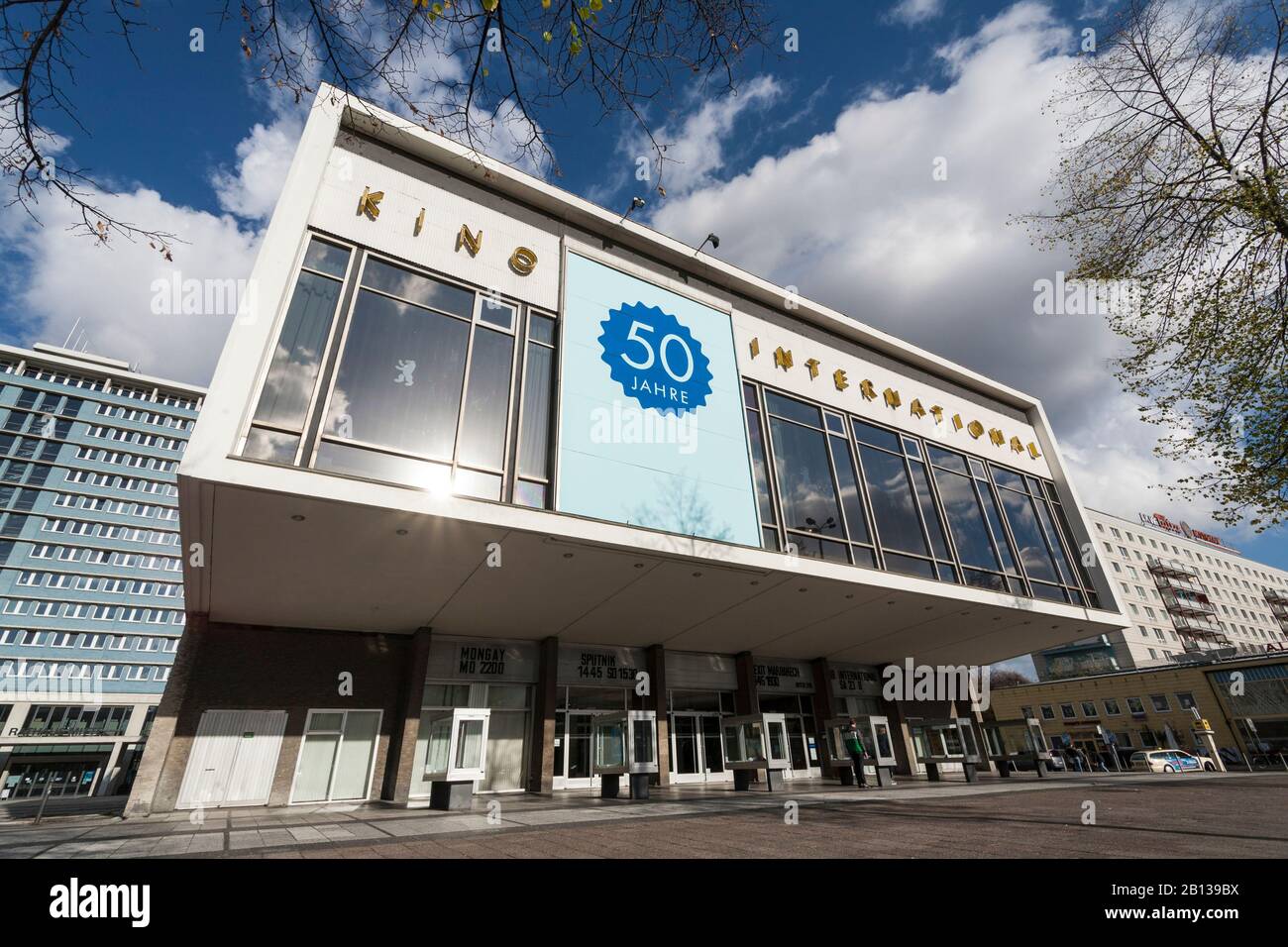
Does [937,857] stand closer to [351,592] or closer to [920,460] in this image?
[351,592]

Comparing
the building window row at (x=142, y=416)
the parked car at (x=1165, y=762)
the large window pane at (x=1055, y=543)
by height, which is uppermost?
the building window row at (x=142, y=416)

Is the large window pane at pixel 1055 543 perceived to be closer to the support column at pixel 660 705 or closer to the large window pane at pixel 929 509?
the large window pane at pixel 929 509

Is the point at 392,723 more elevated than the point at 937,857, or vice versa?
the point at 392,723

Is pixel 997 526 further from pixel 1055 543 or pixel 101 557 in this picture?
pixel 101 557

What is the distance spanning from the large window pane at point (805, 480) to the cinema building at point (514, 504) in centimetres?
10

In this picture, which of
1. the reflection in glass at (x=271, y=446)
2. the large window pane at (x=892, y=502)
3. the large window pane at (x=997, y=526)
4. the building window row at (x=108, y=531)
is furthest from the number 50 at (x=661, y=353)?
the building window row at (x=108, y=531)

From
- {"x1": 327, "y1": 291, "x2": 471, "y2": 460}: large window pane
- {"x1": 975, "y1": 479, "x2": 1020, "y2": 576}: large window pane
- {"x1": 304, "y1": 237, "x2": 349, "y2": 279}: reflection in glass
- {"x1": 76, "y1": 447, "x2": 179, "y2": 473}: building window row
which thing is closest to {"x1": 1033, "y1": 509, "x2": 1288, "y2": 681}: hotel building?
{"x1": 975, "y1": 479, "x2": 1020, "y2": 576}: large window pane

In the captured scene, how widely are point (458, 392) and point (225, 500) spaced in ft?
16.1

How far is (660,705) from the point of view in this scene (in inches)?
715

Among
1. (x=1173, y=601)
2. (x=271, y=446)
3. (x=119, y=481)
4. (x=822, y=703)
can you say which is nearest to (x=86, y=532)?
(x=119, y=481)

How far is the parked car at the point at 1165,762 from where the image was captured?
102ft

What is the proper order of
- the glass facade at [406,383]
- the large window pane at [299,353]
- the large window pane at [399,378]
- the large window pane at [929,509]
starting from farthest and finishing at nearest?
1. the large window pane at [929,509]
2. the large window pane at [399,378]
3. the glass facade at [406,383]
4. the large window pane at [299,353]
